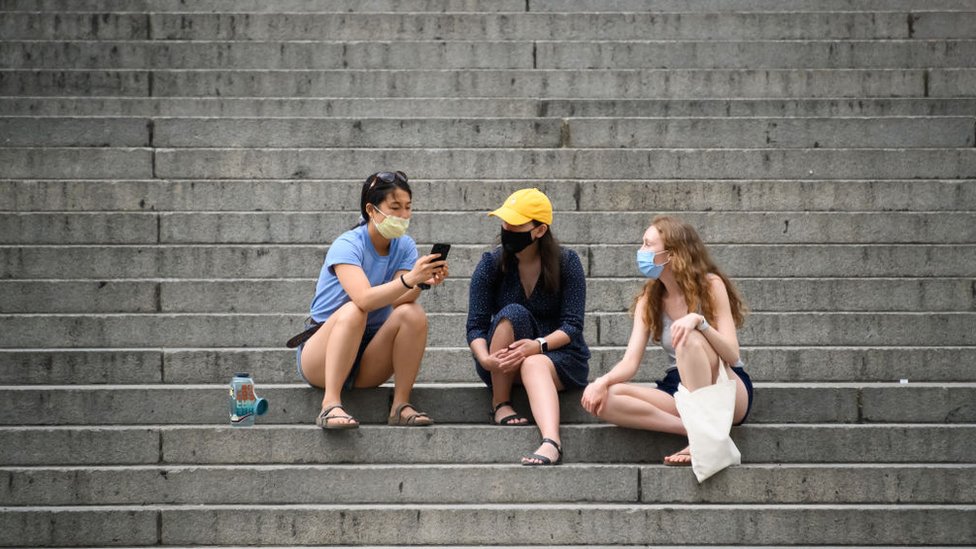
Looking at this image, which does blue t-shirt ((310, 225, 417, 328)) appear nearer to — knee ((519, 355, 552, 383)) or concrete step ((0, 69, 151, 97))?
knee ((519, 355, 552, 383))

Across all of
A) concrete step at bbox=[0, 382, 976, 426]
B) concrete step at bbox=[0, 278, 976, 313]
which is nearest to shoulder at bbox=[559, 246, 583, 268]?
concrete step at bbox=[0, 382, 976, 426]

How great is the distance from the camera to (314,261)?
729 centimetres

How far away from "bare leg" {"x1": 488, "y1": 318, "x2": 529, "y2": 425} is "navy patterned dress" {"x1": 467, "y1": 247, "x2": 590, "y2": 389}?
0.03 m

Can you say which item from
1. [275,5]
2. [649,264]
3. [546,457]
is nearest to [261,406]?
[546,457]

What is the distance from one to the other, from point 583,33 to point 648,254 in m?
4.53

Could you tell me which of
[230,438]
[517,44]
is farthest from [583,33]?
[230,438]

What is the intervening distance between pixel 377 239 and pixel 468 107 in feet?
10.4

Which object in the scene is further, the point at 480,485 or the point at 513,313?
the point at 513,313

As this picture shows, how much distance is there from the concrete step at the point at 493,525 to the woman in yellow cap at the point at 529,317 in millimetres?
393

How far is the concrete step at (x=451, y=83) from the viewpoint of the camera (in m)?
8.95

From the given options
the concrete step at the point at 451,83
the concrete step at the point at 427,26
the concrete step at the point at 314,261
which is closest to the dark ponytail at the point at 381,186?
the concrete step at the point at 314,261

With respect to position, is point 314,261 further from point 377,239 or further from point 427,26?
point 427,26

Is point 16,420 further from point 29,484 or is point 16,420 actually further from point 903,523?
point 903,523

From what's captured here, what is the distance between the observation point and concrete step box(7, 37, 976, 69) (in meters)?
9.30
